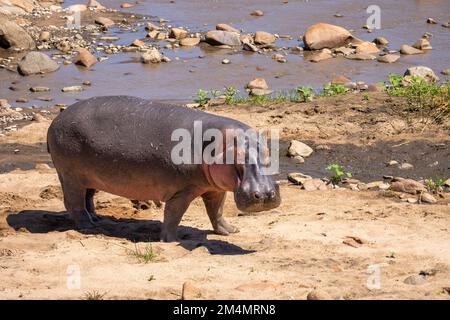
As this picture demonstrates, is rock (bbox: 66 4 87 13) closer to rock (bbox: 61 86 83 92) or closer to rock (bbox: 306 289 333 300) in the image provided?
rock (bbox: 61 86 83 92)

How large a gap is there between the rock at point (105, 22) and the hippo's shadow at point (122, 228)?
11.3m

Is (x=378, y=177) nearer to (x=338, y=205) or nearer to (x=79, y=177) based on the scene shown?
(x=338, y=205)

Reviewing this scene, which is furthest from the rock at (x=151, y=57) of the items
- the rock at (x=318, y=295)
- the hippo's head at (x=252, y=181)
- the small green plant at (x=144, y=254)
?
the rock at (x=318, y=295)

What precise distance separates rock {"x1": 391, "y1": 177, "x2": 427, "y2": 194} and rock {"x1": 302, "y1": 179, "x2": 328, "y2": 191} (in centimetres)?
72

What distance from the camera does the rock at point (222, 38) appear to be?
18672 millimetres

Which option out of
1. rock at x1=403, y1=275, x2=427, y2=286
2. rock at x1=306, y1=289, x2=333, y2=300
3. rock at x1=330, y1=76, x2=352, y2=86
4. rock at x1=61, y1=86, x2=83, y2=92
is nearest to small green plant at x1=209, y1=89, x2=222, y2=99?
rock at x1=330, y1=76, x2=352, y2=86

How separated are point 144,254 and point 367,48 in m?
10.9

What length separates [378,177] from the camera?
11.2 meters

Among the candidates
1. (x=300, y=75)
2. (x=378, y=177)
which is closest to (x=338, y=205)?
(x=378, y=177)

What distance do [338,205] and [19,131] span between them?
16.4ft

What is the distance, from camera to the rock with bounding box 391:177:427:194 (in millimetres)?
10203

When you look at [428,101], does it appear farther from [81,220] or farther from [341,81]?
[81,220]

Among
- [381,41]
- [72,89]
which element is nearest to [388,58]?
[381,41]
